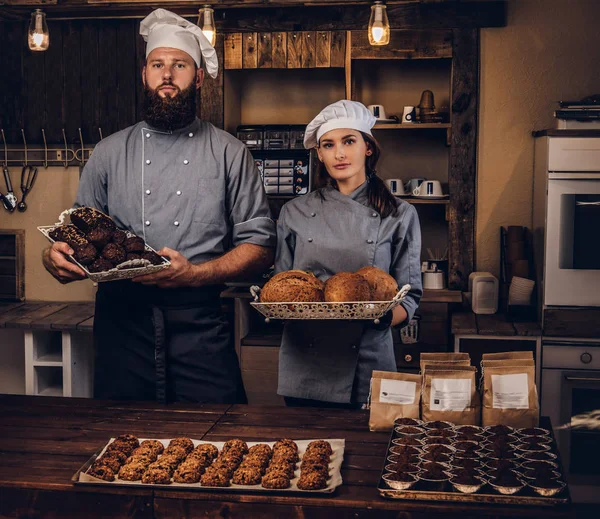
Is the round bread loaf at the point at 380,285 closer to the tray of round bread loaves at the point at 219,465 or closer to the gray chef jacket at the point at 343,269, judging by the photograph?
the gray chef jacket at the point at 343,269

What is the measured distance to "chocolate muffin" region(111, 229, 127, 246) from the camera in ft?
7.17

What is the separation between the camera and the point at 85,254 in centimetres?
211

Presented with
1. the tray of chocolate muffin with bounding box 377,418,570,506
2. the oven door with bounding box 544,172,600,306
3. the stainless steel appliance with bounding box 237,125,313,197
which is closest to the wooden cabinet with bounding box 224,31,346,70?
the stainless steel appliance with bounding box 237,125,313,197

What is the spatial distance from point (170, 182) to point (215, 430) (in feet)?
3.00

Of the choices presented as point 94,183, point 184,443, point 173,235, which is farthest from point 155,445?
point 94,183

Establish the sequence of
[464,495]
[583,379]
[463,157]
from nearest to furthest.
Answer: [464,495] < [583,379] < [463,157]

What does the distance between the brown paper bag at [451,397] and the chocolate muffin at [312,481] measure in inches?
17.3

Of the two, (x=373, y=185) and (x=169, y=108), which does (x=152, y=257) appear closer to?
(x=169, y=108)

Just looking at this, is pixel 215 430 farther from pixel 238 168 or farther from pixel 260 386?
pixel 260 386

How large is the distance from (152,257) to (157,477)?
0.74m

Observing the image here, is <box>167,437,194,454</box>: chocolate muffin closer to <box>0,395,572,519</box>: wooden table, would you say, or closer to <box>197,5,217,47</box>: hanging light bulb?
<box>0,395,572,519</box>: wooden table

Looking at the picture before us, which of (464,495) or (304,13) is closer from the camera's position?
(464,495)

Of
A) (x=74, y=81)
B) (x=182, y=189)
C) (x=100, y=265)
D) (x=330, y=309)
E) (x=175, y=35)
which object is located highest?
(x=74, y=81)

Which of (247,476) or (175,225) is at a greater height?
(175,225)
